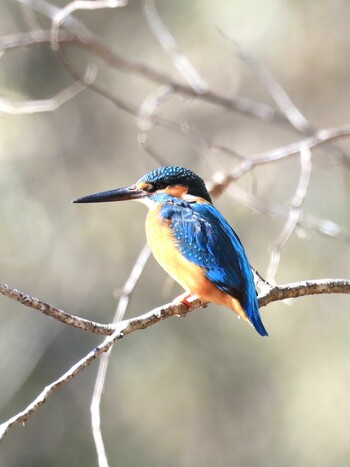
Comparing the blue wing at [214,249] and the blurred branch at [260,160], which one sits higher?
the blurred branch at [260,160]

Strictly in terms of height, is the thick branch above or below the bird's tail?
above

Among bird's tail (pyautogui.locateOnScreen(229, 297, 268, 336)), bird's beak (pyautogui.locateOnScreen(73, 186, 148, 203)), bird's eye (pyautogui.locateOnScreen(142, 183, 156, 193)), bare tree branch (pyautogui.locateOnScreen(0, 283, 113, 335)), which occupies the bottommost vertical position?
bare tree branch (pyautogui.locateOnScreen(0, 283, 113, 335))

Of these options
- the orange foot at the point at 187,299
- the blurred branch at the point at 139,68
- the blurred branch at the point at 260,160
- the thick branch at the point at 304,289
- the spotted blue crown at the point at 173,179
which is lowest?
the thick branch at the point at 304,289

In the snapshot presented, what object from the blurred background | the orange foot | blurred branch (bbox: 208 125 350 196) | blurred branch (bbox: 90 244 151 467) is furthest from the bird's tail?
the blurred background

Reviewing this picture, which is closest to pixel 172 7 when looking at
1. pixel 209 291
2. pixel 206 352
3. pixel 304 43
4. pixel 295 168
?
pixel 304 43

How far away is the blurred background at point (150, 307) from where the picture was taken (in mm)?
4488

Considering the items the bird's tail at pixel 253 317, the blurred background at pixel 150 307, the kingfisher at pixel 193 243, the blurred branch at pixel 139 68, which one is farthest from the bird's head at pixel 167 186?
the blurred background at pixel 150 307

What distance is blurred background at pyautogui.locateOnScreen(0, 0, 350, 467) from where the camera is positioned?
4488 mm

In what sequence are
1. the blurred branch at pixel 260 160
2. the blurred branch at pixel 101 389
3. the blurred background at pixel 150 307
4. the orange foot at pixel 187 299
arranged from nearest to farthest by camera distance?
the blurred branch at pixel 101 389 → the orange foot at pixel 187 299 → the blurred branch at pixel 260 160 → the blurred background at pixel 150 307

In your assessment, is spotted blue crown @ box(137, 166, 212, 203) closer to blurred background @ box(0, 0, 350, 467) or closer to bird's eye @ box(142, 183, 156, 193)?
bird's eye @ box(142, 183, 156, 193)

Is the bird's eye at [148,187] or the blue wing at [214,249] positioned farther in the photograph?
the bird's eye at [148,187]

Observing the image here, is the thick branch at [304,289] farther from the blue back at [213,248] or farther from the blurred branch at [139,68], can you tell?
the blurred branch at [139,68]

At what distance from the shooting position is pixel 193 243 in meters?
2.45

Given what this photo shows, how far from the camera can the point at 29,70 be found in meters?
4.75
